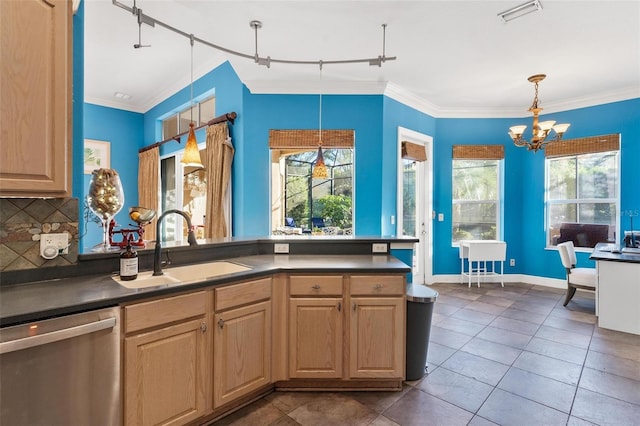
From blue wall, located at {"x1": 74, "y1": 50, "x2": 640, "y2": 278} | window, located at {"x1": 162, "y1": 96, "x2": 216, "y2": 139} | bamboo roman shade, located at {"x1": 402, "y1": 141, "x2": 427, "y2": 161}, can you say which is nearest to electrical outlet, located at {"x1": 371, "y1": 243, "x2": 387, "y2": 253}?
blue wall, located at {"x1": 74, "y1": 50, "x2": 640, "y2": 278}

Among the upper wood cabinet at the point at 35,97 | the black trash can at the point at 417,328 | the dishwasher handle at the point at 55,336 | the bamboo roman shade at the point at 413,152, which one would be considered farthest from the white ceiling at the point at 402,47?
the dishwasher handle at the point at 55,336

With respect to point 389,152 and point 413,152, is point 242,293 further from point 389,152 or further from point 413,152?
point 413,152

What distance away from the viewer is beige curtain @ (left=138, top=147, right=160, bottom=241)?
18.1ft

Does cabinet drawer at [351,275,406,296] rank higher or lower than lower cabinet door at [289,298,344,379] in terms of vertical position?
higher

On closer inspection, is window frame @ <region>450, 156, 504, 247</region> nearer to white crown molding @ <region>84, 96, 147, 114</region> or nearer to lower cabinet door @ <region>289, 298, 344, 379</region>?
lower cabinet door @ <region>289, 298, 344, 379</region>

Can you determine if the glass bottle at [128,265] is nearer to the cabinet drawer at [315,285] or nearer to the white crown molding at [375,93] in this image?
the cabinet drawer at [315,285]

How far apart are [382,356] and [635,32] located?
3822mm

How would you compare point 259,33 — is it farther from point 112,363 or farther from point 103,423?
point 103,423

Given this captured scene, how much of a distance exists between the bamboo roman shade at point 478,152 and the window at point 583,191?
2.32 feet

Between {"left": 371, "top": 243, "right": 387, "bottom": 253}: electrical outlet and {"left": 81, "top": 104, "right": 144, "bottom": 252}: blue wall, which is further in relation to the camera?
{"left": 81, "top": 104, "right": 144, "bottom": 252}: blue wall

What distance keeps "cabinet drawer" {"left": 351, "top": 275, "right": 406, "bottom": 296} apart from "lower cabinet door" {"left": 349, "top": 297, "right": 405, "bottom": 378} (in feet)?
0.14

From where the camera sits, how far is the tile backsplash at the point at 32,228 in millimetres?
1582

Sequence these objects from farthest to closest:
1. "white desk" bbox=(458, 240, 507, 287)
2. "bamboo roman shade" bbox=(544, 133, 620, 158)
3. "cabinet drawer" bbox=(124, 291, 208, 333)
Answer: "white desk" bbox=(458, 240, 507, 287) < "bamboo roman shade" bbox=(544, 133, 620, 158) < "cabinet drawer" bbox=(124, 291, 208, 333)

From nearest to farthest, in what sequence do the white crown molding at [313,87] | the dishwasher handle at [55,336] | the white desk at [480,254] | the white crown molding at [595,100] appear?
the dishwasher handle at [55,336] < the white crown molding at [313,87] < the white crown molding at [595,100] < the white desk at [480,254]
